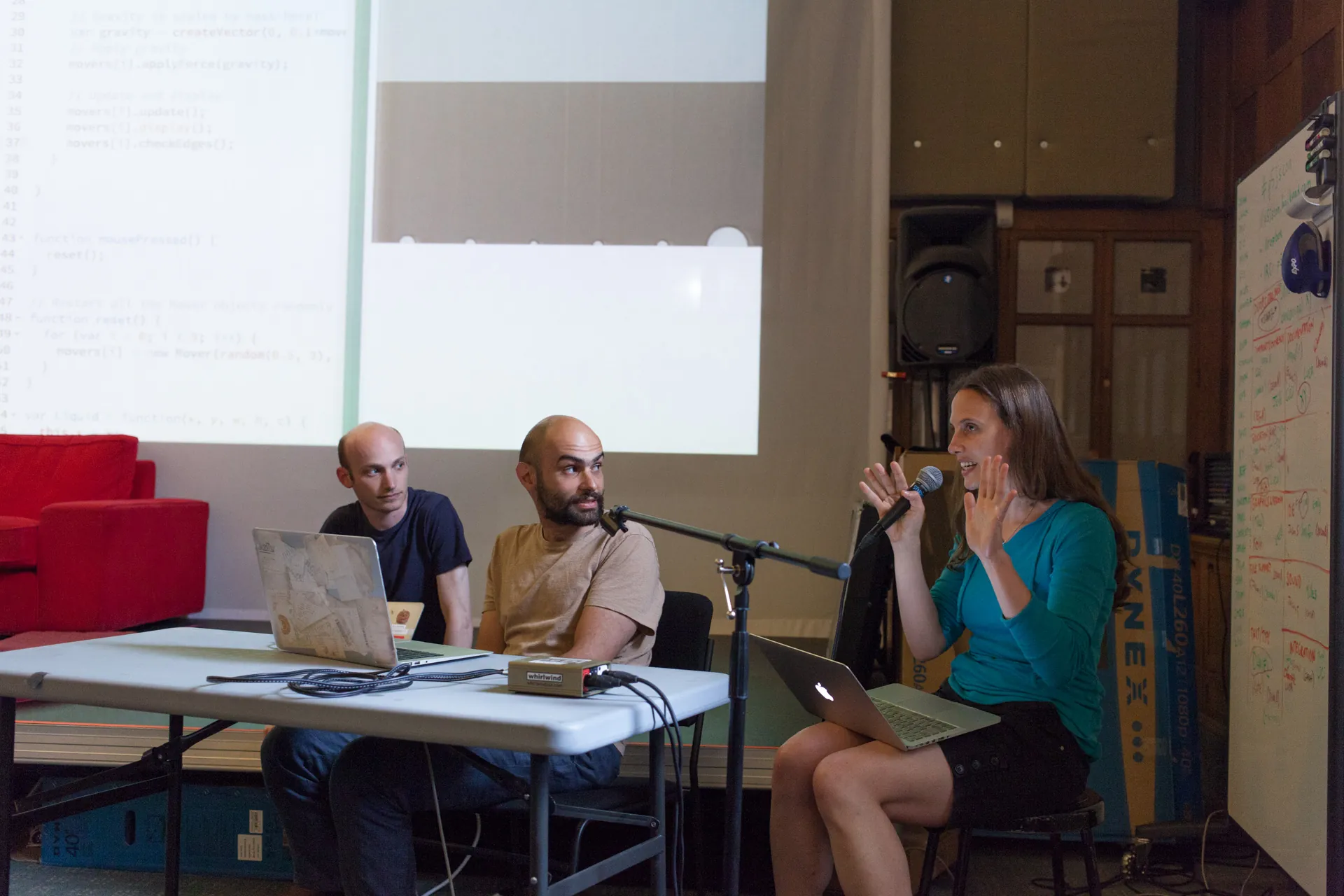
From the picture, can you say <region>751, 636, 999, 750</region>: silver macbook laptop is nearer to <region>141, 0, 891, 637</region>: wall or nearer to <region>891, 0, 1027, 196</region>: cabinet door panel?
<region>141, 0, 891, 637</region>: wall

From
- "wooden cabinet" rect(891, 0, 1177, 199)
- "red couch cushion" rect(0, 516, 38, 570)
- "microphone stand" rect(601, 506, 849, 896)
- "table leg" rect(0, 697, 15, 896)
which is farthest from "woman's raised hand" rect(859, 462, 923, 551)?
"red couch cushion" rect(0, 516, 38, 570)

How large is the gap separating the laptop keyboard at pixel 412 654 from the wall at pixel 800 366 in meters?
1.92

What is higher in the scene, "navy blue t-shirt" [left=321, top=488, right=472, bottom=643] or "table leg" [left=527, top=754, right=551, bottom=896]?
"navy blue t-shirt" [left=321, top=488, right=472, bottom=643]

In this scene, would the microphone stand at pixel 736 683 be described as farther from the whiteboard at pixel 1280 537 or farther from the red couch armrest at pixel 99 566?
the red couch armrest at pixel 99 566

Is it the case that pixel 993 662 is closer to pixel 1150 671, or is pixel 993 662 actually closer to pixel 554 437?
pixel 554 437

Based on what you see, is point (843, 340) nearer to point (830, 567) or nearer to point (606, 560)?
point (606, 560)

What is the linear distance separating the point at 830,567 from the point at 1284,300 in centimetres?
141

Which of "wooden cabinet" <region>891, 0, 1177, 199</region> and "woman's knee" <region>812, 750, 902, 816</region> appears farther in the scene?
"wooden cabinet" <region>891, 0, 1177, 199</region>

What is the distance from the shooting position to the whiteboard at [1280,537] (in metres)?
1.93

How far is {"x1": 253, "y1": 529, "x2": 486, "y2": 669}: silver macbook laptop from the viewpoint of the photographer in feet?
5.11

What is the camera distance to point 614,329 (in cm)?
375

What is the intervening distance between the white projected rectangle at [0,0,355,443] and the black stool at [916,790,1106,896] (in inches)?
107

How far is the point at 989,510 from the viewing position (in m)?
1.71

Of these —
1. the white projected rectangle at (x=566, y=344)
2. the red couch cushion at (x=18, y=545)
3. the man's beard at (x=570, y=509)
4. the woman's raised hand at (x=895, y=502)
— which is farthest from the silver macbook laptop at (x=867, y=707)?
the red couch cushion at (x=18, y=545)
